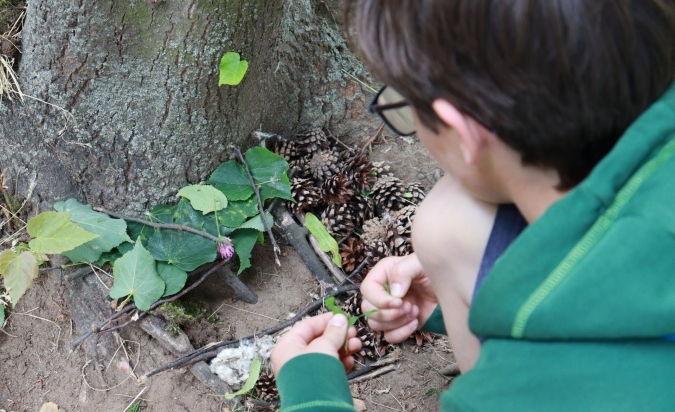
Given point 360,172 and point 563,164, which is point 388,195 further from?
point 563,164

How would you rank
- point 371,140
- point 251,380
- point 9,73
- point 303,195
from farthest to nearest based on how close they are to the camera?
point 371,140 < point 303,195 < point 9,73 < point 251,380

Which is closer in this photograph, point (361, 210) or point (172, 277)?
point (172, 277)

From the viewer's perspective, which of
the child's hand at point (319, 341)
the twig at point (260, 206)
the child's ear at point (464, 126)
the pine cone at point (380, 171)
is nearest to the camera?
the child's ear at point (464, 126)

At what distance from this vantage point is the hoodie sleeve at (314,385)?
1.04 metres

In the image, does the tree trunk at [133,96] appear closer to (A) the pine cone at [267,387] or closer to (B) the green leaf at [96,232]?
(B) the green leaf at [96,232]

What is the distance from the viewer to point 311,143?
207 cm

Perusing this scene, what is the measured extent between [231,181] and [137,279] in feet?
1.33

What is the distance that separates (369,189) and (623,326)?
128 centimetres

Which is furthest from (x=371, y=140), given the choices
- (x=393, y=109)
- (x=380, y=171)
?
(x=393, y=109)

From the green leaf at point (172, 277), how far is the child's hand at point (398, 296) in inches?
24.3

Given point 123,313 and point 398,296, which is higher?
point 398,296

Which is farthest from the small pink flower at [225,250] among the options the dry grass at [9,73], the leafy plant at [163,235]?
the dry grass at [9,73]

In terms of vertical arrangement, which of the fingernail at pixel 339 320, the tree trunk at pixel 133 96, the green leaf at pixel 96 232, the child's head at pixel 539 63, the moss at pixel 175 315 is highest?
the child's head at pixel 539 63

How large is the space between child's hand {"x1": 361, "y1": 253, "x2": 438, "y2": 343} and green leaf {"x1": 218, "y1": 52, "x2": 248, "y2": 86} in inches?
27.7
